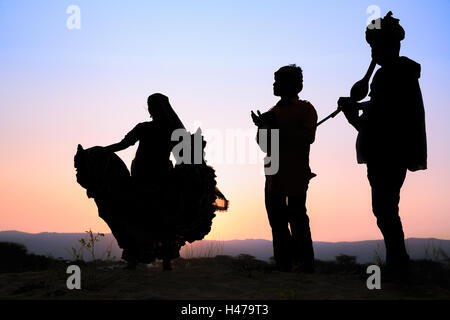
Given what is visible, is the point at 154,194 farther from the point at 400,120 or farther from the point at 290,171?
the point at 400,120

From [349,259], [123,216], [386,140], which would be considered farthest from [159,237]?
[349,259]

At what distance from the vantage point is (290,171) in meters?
7.91

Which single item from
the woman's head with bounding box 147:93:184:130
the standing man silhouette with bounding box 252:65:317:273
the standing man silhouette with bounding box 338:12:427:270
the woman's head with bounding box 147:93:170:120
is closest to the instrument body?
the standing man silhouette with bounding box 338:12:427:270

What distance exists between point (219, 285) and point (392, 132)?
3.01 m

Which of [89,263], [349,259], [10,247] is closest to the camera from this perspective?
[89,263]

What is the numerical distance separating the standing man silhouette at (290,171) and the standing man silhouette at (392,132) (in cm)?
117

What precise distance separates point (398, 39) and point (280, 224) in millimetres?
3158

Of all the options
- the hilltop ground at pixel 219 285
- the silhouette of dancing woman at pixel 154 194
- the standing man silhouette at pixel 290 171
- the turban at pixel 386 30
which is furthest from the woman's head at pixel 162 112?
the turban at pixel 386 30

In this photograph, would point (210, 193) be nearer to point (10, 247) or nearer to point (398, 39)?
point (398, 39)

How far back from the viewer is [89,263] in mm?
9906

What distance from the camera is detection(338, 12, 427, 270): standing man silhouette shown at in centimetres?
691

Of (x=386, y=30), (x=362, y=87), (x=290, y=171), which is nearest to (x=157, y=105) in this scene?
(x=290, y=171)

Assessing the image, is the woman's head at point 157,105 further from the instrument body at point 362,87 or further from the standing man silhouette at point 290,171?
the instrument body at point 362,87

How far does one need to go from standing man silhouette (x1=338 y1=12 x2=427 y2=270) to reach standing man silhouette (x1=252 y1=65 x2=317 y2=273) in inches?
46.0
